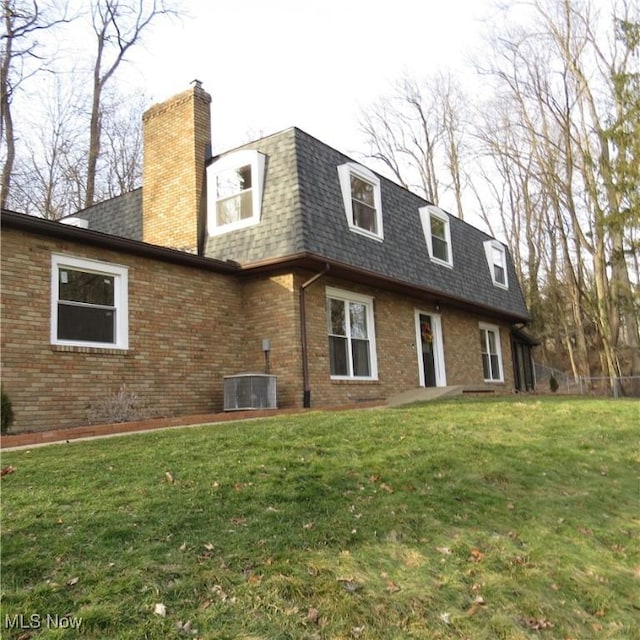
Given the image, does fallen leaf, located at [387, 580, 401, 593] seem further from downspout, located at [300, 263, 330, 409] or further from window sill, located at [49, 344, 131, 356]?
downspout, located at [300, 263, 330, 409]

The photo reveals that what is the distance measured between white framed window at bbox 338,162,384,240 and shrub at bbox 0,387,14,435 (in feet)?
25.1

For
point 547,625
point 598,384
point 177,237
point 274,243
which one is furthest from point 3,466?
point 598,384

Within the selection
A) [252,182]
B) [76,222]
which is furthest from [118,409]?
[76,222]

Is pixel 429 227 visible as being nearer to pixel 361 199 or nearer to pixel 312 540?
pixel 361 199

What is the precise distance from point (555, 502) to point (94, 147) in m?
22.1

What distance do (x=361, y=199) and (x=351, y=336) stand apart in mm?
3303

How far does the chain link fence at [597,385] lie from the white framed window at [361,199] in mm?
10232

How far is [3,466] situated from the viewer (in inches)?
216

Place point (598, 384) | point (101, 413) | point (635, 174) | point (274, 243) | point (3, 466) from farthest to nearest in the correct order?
1. point (598, 384)
2. point (635, 174)
3. point (274, 243)
4. point (101, 413)
5. point (3, 466)

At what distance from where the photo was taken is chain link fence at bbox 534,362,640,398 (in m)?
20.0

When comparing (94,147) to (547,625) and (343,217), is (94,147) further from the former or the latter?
(547,625)

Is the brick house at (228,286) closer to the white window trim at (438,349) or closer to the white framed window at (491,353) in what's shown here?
the white window trim at (438,349)

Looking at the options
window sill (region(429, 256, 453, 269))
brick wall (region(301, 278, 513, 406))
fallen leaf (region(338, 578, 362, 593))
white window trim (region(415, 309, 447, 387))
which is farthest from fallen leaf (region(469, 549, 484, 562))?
window sill (region(429, 256, 453, 269))

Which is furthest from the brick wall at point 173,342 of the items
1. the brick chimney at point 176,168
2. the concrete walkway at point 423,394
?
the brick chimney at point 176,168
